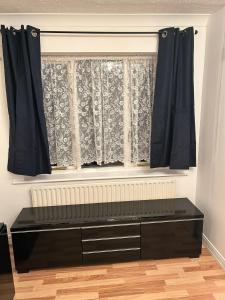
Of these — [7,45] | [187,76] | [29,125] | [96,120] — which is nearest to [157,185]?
[96,120]

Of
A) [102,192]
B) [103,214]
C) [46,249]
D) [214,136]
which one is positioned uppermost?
[214,136]

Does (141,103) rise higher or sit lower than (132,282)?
higher

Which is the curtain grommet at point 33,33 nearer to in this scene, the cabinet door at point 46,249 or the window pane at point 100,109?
the window pane at point 100,109

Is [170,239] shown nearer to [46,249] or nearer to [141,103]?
[46,249]

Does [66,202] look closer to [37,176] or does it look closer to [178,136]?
[37,176]

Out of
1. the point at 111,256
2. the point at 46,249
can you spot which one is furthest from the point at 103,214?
the point at 46,249

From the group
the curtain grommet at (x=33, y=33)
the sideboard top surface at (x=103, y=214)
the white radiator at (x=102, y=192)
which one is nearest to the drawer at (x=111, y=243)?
the sideboard top surface at (x=103, y=214)

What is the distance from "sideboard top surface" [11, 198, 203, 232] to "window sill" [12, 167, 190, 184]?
11.5 inches

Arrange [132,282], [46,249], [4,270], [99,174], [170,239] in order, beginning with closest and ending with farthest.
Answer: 1. [4,270]
2. [132,282]
3. [46,249]
4. [170,239]
5. [99,174]

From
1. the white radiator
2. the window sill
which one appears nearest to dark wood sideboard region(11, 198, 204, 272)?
the white radiator

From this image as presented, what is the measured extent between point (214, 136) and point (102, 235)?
1495mm

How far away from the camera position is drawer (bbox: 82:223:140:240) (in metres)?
2.43

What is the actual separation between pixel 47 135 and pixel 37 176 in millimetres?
504

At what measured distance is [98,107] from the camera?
110 inches
